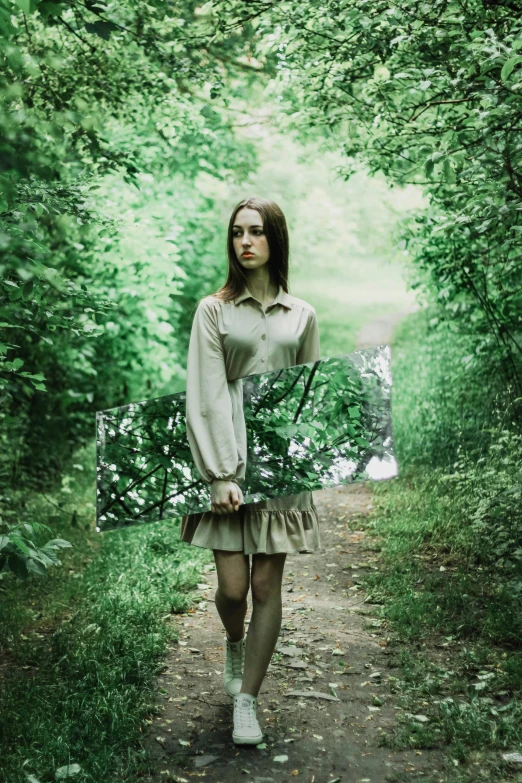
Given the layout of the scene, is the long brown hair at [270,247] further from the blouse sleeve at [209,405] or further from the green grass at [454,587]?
the green grass at [454,587]

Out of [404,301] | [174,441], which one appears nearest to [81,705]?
[174,441]

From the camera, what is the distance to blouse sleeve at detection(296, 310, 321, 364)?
3792mm

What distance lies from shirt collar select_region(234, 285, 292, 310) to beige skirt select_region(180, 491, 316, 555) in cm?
88

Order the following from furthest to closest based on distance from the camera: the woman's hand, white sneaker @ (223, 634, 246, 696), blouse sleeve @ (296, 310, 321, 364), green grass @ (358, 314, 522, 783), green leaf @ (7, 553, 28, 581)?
white sneaker @ (223, 634, 246, 696) < blouse sleeve @ (296, 310, 321, 364) < green grass @ (358, 314, 522, 783) < the woman's hand < green leaf @ (7, 553, 28, 581)

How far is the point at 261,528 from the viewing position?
11.5ft

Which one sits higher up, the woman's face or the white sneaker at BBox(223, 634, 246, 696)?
the woman's face

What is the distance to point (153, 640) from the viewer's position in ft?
15.3

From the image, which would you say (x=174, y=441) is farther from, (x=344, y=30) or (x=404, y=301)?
(x=404, y=301)

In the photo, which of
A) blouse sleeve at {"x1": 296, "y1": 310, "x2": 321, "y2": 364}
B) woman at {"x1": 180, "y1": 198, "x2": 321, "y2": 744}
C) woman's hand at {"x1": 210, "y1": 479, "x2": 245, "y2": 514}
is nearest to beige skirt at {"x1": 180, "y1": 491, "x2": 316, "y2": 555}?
woman at {"x1": 180, "y1": 198, "x2": 321, "y2": 744}

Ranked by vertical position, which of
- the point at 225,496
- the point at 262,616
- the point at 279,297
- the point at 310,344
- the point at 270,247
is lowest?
the point at 262,616

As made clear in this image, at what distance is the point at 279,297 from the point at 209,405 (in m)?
0.64

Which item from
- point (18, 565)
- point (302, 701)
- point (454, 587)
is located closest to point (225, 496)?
point (18, 565)

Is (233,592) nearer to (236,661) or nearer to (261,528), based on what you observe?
(261,528)

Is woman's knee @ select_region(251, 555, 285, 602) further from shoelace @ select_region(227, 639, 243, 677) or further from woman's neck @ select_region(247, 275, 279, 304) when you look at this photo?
woman's neck @ select_region(247, 275, 279, 304)
